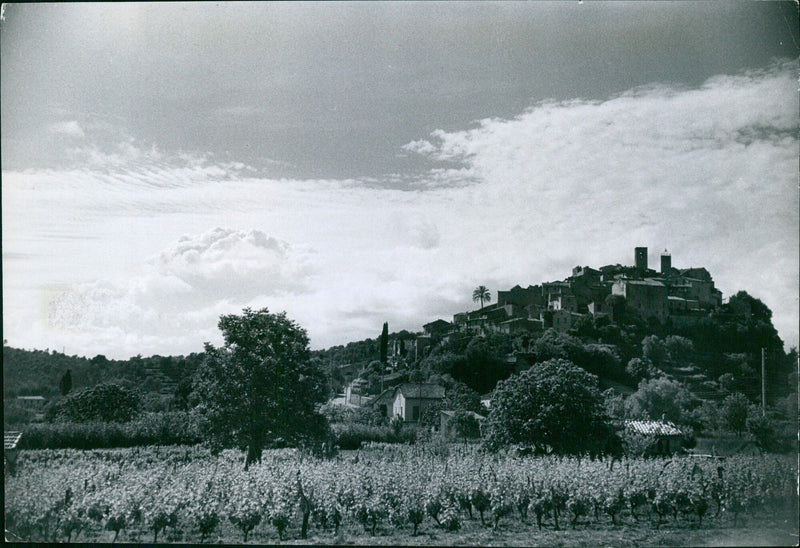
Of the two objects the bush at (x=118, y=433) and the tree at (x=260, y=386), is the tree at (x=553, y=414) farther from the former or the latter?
the bush at (x=118, y=433)

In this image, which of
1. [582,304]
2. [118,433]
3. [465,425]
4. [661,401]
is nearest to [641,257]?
[661,401]

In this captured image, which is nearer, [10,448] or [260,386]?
[10,448]

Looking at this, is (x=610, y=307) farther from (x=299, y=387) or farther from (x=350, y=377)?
(x=299, y=387)

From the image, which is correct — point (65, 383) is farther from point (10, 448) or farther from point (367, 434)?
point (367, 434)

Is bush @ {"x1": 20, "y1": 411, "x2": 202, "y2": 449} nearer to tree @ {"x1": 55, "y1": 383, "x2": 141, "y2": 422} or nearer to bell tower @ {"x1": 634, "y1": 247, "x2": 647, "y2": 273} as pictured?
tree @ {"x1": 55, "y1": 383, "x2": 141, "y2": 422}

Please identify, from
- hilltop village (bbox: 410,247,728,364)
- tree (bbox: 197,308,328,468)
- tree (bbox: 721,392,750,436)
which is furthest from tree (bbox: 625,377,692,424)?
tree (bbox: 197,308,328,468)

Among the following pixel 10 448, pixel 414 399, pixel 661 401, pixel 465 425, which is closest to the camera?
pixel 10 448

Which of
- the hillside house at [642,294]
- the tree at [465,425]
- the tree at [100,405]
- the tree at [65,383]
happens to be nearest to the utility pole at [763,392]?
the tree at [465,425]
